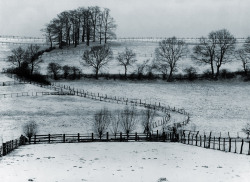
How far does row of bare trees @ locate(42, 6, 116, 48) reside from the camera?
119537mm

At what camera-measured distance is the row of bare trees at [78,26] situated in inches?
4706

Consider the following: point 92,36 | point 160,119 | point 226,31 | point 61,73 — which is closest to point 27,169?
point 160,119

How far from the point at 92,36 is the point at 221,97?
62660 mm

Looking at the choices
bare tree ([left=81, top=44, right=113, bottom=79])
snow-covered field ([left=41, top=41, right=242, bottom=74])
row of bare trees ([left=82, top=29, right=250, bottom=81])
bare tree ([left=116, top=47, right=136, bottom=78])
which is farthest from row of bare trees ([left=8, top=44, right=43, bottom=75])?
bare tree ([left=116, top=47, right=136, bottom=78])

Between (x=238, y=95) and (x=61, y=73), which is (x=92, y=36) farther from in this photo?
(x=238, y=95)

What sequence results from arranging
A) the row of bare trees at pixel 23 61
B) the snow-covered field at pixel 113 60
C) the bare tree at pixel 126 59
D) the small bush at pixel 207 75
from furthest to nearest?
the snow-covered field at pixel 113 60 < the bare tree at pixel 126 59 < the row of bare trees at pixel 23 61 < the small bush at pixel 207 75

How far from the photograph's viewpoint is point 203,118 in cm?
6003

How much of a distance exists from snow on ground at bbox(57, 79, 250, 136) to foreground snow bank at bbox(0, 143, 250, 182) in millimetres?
19036

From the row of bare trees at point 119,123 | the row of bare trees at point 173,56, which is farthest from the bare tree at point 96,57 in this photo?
the row of bare trees at point 119,123

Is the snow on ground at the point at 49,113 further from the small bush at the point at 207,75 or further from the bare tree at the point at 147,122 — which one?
the small bush at the point at 207,75

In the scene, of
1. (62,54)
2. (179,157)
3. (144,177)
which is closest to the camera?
(144,177)

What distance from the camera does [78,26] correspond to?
123562mm

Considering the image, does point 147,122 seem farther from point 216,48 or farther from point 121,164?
point 216,48

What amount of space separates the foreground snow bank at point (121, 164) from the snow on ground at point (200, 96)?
19.0 meters
